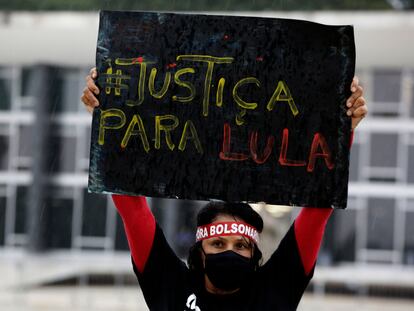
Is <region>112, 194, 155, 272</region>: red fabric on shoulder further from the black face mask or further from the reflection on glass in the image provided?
the reflection on glass

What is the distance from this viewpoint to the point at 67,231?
2528cm

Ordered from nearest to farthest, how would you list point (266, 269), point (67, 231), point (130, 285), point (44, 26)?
1. point (266, 269)
2. point (130, 285)
3. point (44, 26)
4. point (67, 231)

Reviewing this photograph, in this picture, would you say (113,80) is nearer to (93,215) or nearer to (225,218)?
(225,218)

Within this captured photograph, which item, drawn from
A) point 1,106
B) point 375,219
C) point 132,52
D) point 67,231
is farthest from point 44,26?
point 132,52

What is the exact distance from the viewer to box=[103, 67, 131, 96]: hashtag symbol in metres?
3.10

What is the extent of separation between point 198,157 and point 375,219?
68.1 ft

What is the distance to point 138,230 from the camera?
3.04 metres

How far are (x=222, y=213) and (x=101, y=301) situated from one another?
13711 mm

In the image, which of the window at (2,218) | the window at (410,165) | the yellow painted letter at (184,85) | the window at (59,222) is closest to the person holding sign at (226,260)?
the yellow painted letter at (184,85)

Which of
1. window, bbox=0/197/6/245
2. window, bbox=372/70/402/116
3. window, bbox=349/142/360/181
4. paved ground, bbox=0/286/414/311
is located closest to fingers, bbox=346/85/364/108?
paved ground, bbox=0/286/414/311

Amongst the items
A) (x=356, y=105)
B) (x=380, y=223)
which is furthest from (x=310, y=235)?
(x=380, y=223)

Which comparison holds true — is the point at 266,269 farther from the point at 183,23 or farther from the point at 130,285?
the point at 130,285

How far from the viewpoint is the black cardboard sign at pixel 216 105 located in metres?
3.04

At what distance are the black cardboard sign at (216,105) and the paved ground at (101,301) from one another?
37.4ft
